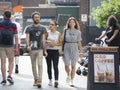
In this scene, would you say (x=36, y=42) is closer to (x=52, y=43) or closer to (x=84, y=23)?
(x=52, y=43)

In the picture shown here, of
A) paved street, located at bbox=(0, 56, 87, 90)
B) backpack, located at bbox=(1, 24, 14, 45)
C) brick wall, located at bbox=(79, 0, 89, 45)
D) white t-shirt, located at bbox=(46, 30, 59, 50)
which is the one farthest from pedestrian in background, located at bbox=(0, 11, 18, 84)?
brick wall, located at bbox=(79, 0, 89, 45)

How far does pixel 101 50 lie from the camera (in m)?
10.4

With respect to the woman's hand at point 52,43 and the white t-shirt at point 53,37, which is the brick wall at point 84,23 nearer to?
the white t-shirt at point 53,37

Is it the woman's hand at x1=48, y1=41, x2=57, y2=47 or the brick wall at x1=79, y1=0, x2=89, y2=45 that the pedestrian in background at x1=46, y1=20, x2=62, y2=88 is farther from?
the brick wall at x1=79, y1=0, x2=89, y2=45

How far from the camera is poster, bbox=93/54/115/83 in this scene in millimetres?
10383

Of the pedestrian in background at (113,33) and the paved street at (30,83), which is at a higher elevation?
the pedestrian in background at (113,33)

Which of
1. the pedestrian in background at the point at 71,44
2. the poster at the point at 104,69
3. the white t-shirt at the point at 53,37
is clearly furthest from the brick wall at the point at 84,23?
the poster at the point at 104,69

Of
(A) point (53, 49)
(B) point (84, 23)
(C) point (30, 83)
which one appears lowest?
(C) point (30, 83)

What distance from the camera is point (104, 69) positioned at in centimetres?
1040

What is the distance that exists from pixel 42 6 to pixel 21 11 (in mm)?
2351

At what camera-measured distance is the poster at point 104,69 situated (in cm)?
1038

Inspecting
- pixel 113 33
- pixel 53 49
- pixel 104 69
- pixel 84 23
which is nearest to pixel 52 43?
pixel 53 49

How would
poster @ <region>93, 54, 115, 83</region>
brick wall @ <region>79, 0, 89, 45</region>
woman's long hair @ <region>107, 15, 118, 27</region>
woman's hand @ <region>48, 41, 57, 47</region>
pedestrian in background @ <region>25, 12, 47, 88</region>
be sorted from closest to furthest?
1. poster @ <region>93, 54, 115, 83</region>
2. woman's long hair @ <region>107, 15, 118, 27</region>
3. pedestrian in background @ <region>25, 12, 47, 88</region>
4. woman's hand @ <region>48, 41, 57, 47</region>
5. brick wall @ <region>79, 0, 89, 45</region>

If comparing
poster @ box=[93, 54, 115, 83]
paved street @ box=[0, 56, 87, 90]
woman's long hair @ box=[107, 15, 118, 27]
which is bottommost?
paved street @ box=[0, 56, 87, 90]
